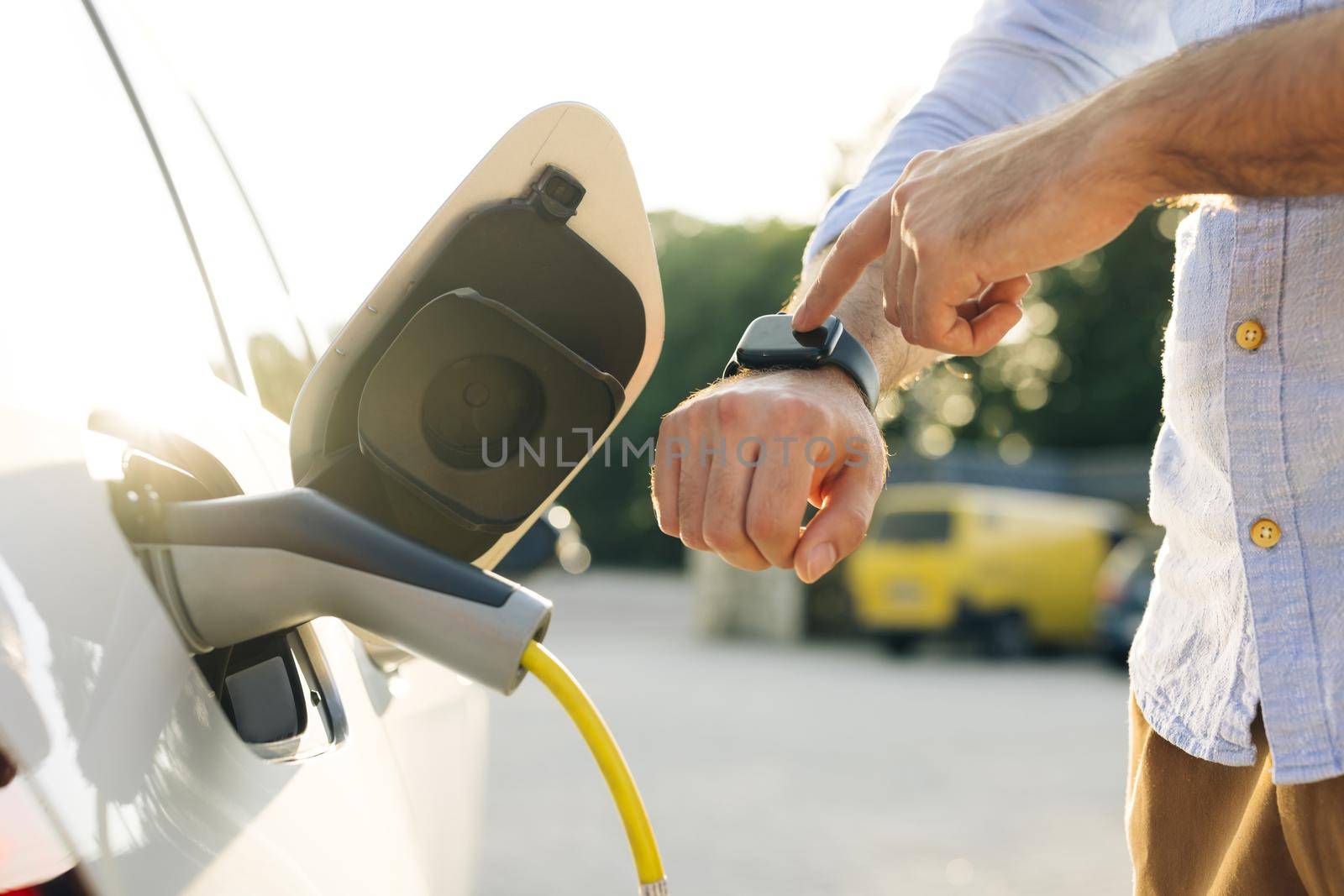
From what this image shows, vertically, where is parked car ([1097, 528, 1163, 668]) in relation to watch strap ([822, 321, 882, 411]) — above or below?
below

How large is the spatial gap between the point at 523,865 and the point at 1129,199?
4780mm

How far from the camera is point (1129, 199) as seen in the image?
1086 mm

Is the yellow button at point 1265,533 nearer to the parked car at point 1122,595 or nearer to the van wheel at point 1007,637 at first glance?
the parked car at point 1122,595

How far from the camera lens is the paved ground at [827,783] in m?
5.36

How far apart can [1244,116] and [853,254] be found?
393mm

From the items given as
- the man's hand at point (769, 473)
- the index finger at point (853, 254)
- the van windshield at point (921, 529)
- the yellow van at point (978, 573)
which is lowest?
the yellow van at point (978, 573)

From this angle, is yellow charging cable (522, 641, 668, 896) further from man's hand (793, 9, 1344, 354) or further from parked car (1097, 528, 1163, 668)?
parked car (1097, 528, 1163, 668)

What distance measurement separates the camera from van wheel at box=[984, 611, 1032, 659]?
13078 millimetres

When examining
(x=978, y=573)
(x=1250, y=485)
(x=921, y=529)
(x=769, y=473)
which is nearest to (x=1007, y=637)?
(x=978, y=573)

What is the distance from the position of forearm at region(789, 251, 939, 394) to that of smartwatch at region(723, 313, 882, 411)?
0.10 metres

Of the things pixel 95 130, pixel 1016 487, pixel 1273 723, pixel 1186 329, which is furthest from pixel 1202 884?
pixel 1016 487

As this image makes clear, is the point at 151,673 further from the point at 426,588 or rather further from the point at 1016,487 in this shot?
the point at 1016,487

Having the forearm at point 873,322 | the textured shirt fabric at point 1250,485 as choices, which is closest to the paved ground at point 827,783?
the forearm at point 873,322

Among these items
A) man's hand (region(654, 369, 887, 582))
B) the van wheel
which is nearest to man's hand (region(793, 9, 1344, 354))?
man's hand (region(654, 369, 887, 582))
